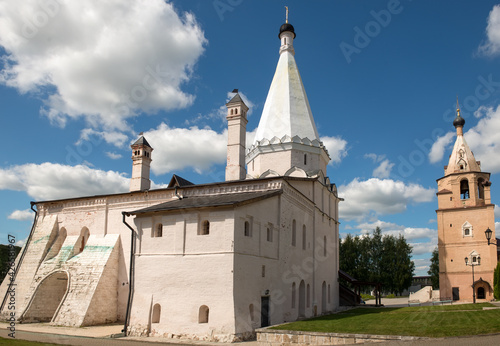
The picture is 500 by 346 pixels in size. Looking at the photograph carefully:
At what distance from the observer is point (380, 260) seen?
162 ft

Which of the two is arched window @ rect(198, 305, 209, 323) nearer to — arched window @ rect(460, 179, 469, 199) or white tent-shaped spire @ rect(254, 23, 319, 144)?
white tent-shaped spire @ rect(254, 23, 319, 144)

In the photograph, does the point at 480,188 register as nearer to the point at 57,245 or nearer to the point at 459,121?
the point at 459,121

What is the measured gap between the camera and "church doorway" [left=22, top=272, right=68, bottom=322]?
21125 millimetres

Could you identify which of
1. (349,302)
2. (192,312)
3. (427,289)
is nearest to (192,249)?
(192,312)

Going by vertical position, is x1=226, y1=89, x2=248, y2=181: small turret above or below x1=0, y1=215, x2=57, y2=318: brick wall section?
above

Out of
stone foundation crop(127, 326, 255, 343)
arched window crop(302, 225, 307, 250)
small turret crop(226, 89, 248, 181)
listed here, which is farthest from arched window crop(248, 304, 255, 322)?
small turret crop(226, 89, 248, 181)

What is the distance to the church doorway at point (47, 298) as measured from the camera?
Result: 21125mm

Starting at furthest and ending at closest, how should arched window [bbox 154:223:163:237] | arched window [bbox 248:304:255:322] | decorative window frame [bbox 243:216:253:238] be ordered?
arched window [bbox 154:223:163:237] → decorative window frame [bbox 243:216:253:238] → arched window [bbox 248:304:255:322]

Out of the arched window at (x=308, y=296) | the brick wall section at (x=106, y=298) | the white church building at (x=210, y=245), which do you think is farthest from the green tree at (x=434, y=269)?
the brick wall section at (x=106, y=298)

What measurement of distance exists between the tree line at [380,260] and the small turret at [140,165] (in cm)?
3160

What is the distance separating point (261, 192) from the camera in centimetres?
1869

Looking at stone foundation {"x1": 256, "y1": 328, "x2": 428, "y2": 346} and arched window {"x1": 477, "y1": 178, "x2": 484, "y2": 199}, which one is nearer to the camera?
stone foundation {"x1": 256, "y1": 328, "x2": 428, "y2": 346}

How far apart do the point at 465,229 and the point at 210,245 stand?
95.8 feet

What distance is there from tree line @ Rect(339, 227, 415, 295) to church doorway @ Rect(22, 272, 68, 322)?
35.2 m
